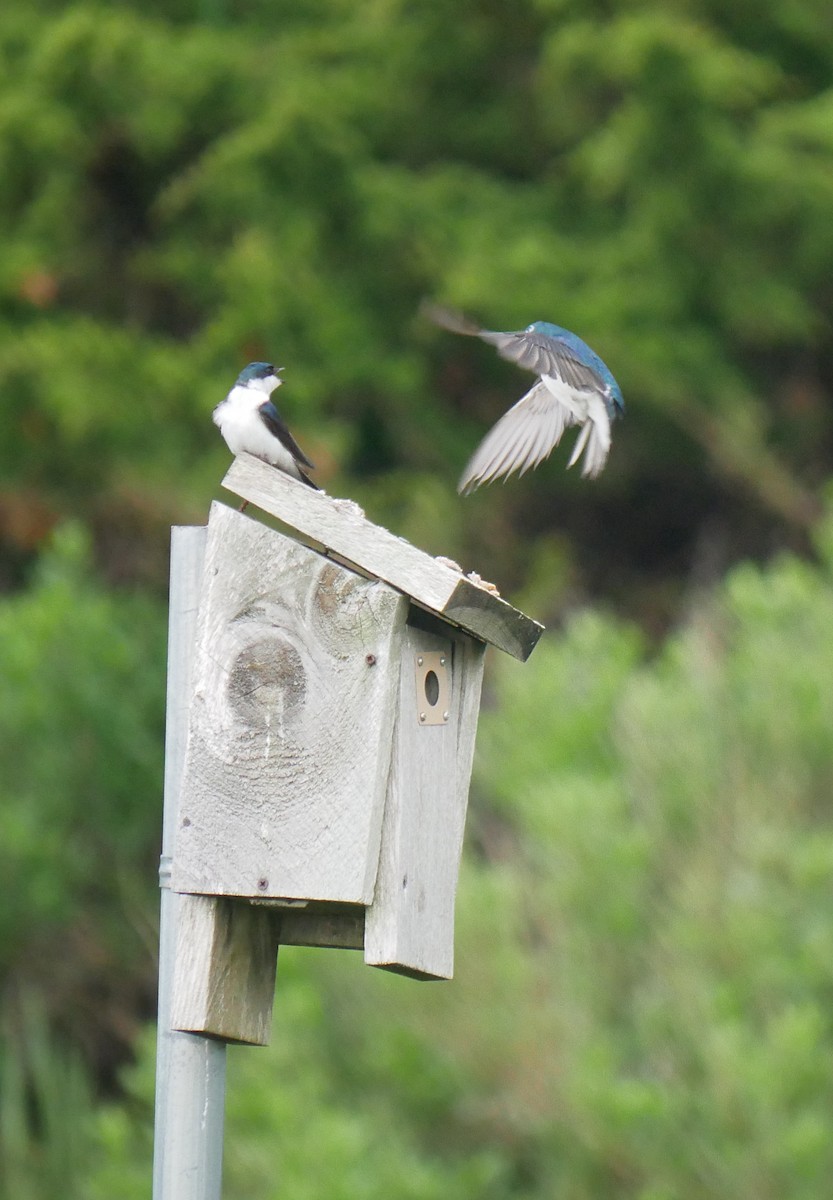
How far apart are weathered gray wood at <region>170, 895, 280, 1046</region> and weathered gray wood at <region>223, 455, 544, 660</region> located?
18.2 inches

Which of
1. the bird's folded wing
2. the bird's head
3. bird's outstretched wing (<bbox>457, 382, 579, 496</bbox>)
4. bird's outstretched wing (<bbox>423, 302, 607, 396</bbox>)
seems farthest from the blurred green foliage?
the bird's folded wing

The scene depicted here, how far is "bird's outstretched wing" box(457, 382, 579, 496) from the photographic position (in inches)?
129

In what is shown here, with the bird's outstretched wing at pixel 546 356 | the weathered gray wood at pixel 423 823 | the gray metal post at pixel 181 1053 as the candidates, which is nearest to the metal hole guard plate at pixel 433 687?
the weathered gray wood at pixel 423 823

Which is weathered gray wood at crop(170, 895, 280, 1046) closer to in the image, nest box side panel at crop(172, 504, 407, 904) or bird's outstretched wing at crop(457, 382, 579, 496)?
nest box side panel at crop(172, 504, 407, 904)

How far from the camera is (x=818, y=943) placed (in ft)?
14.1

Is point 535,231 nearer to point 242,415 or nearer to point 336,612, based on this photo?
point 242,415

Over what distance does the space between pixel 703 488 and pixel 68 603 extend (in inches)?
130

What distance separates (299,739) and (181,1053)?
0.41m

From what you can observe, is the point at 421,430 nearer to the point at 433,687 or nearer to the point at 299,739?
the point at 433,687

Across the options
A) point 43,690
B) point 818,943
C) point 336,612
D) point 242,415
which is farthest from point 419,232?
point 336,612

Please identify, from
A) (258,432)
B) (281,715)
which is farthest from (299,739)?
(258,432)

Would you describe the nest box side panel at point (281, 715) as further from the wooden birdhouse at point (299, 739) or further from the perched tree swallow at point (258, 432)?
the perched tree swallow at point (258, 432)

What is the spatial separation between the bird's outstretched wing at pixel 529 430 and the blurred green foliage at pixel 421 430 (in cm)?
163

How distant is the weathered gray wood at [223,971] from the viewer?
2186mm
